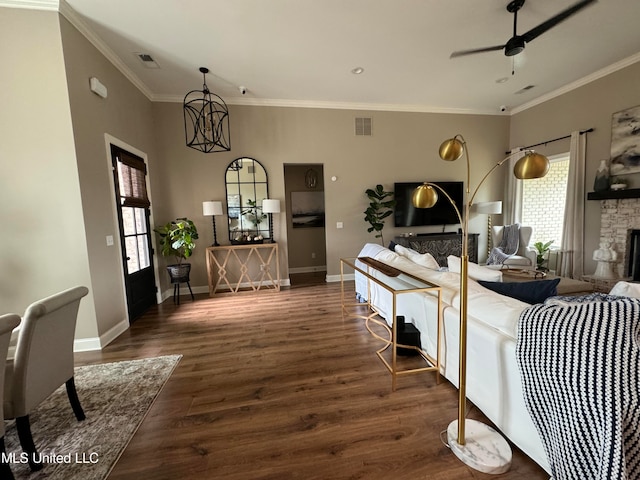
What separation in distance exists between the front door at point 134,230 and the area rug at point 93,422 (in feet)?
4.37

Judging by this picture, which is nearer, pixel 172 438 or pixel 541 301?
pixel 172 438

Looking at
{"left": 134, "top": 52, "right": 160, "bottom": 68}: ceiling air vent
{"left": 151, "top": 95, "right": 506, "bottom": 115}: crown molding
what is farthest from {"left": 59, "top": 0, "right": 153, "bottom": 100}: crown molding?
{"left": 151, "top": 95, "right": 506, "bottom": 115}: crown molding

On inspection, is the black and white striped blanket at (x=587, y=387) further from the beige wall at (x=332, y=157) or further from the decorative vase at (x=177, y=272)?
the decorative vase at (x=177, y=272)

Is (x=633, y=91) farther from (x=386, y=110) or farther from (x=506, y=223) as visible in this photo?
(x=386, y=110)

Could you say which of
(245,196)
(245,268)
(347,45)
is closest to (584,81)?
(347,45)

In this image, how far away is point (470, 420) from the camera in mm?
1613

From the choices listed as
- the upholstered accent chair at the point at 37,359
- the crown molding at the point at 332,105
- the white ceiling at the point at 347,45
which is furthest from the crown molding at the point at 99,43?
the upholstered accent chair at the point at 37,359

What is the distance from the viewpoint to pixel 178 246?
12.7 feet

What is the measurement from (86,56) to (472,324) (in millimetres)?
4338

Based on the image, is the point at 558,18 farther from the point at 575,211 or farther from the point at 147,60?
the point at 147,60

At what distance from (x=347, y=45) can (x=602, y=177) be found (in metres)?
4.21

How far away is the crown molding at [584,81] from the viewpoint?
11.7 ft

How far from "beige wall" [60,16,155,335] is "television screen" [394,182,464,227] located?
4490 millimetres

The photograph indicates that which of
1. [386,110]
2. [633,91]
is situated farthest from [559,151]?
[386,110]
